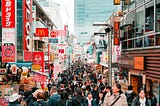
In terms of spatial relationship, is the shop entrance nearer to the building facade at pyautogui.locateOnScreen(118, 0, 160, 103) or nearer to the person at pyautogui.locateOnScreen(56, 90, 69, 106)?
the building facade at pyautogui.locateOnScreen(118, 0, 160, 103)

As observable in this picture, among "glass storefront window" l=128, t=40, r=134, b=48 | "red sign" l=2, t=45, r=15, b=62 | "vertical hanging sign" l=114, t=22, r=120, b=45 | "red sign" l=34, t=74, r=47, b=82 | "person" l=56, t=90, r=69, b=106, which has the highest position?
"vertical hanging sign" l=114, t=22, r=120, b=45

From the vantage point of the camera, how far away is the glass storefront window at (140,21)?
19.2m

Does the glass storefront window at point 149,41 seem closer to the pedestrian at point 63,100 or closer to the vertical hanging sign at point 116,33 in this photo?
the vertical hanging sign at point 116,33

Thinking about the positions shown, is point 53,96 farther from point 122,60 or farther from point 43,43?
point 43,43

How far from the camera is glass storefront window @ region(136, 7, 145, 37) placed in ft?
63.1

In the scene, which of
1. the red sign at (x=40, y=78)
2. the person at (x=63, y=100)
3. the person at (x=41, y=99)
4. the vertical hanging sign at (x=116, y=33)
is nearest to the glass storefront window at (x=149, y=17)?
the vertical hanging sign at (x=116, y=33)

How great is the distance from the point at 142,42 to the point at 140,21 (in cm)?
204

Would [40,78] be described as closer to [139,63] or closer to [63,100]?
[139,63]

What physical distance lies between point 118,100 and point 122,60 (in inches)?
539

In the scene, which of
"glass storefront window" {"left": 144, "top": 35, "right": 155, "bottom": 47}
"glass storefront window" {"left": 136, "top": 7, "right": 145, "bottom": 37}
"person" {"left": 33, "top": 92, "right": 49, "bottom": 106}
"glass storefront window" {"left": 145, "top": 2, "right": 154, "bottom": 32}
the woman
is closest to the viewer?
"person" {"left": 33, "top": 92, "right": 49, "bottom": 106}

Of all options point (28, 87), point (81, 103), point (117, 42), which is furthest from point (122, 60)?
point (81, 103)

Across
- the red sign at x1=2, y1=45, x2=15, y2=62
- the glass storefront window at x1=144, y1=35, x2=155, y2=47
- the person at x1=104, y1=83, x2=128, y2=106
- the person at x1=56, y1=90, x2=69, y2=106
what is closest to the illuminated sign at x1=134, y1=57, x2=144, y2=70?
the glass storefront window at x1=144, y1=35, x2=155, y2=47

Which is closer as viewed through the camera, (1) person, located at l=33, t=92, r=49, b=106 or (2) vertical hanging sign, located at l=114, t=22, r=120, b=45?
(1) person, located at l=33, t=92, r=49, b=106

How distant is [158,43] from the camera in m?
14.8
